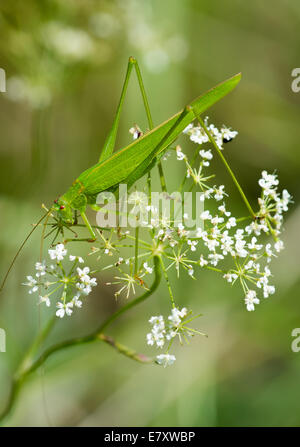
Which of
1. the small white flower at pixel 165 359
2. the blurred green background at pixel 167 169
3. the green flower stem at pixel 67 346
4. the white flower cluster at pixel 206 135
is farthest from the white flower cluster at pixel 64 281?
the blurred green background at pixel 167 169

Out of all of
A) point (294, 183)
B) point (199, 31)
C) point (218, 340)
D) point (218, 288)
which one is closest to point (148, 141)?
point (218, 288)

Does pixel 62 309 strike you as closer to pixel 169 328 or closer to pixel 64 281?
pixel 64 281

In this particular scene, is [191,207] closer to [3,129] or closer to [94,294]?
[94,294]

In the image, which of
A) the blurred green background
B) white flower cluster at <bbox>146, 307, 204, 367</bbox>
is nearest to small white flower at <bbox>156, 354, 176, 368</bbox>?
white flower cluster at <bbox>146, 307, 204, 367</bbox>

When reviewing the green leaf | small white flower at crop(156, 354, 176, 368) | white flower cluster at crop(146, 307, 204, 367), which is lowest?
small white flower at crop(156, 354, 176, 368)

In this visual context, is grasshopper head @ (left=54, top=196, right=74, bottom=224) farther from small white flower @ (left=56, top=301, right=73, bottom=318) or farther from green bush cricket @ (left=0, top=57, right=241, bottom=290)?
small white flower @ (left=56, top=301, right=73, bottom=318)

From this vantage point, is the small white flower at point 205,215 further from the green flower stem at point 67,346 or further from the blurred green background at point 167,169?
the blurred green background at point 167,169
